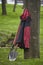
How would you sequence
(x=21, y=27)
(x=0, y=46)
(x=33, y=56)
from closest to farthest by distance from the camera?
(x=21, y=27)
(x=33, y=56)
(x=0, y=46)

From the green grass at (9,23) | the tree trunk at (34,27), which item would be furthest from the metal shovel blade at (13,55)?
the green grass at (9,23)

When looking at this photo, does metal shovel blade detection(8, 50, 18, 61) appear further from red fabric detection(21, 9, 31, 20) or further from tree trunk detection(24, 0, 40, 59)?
red fabric detection(21, 9, 31, 20)

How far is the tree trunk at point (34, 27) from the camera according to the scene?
23.5ft

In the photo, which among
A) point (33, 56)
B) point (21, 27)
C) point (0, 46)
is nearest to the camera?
point (21, 27)

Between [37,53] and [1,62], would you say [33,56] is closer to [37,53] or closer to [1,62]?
[37,53]

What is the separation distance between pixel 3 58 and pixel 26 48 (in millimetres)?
908

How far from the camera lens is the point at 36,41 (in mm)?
7480

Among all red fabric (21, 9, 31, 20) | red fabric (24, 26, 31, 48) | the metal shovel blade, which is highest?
red fabric (21, 9, 31, 20)

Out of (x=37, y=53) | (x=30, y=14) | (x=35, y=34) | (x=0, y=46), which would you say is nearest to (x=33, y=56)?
(x=37, y=53)

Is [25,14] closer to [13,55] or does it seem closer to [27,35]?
[27,35]

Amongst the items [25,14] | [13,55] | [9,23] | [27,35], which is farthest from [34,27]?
[9,23]

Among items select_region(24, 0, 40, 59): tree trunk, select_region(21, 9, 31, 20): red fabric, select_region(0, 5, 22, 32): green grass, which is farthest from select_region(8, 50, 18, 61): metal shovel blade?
select_region(0, 5, 22, 32): green grass

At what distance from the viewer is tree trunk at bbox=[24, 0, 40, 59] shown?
7156mm

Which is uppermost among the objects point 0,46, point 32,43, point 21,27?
point 21,27
